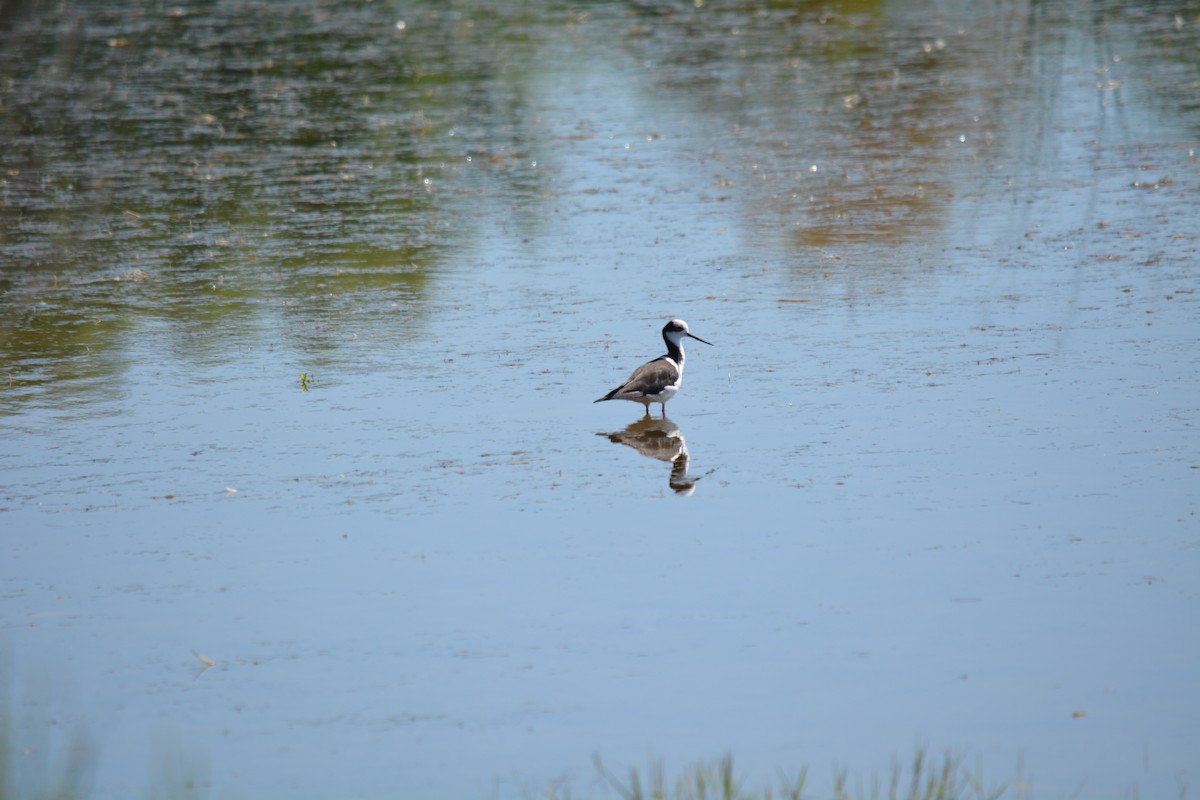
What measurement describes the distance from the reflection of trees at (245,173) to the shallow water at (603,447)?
0.33 feet

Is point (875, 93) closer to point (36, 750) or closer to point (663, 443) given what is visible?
point (663, 443)

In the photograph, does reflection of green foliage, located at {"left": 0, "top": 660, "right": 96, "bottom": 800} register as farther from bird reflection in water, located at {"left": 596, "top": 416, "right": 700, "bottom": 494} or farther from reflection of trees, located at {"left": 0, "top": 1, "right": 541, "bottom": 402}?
bird reflection in water, located at {"left": 596, "top": 416, "right": 700, "bottom": 494}

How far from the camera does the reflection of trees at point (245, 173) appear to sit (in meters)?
14.3

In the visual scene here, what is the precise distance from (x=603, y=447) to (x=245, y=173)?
425 inches

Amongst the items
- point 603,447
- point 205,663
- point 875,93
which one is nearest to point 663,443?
point 603,447

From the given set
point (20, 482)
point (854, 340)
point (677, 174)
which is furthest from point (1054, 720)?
point (677, 174)

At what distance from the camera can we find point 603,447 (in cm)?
1033

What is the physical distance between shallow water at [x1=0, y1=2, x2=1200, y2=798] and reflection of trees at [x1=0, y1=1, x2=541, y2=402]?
101 mm

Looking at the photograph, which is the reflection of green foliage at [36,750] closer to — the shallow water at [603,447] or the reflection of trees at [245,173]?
the shallow water at [603,447]

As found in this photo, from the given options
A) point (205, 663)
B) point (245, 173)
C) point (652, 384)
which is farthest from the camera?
point (245, 173)

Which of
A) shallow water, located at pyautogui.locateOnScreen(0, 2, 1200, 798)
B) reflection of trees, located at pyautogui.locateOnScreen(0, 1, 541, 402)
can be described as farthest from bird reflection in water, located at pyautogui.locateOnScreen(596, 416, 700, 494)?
reflection of trees, located at pyautogui.locateOnScreen(0, 1, 541, 402)

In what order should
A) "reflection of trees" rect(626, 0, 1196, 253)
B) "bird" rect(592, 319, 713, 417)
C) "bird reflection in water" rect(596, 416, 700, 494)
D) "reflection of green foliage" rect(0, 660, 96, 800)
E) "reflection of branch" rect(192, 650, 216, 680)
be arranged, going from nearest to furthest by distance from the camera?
"reflection of green foliage" rect(0, 660, 96, 800) < "reflection of branch" rect(192, 650, 216, 680) < "bird reflection in water" rect(596, 416, 700, 494) < "bird" rect(592, 319, 713, 417) < "reflection of trees" rect(626, 0, 1196, 253)

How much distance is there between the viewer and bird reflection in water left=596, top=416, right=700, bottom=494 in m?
9.59

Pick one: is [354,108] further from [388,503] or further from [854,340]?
[388,503]
